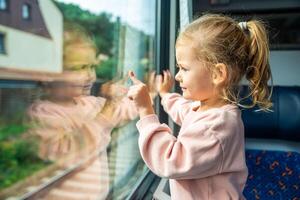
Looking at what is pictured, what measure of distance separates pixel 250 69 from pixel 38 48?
21.2 inches

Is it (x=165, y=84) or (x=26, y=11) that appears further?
(x=165, y=84)

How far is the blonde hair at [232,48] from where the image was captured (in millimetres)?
836

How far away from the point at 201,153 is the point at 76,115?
0.37 metres

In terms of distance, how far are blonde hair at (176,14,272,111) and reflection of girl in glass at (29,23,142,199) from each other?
0.88ft

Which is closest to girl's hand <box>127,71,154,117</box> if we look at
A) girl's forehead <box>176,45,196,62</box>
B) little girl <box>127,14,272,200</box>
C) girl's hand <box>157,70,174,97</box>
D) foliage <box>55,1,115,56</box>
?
little girl <box>127,14,272,200</box>

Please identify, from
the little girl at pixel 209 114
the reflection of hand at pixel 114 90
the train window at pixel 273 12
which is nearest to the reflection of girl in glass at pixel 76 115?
the reflection of hand at pixel 114 90

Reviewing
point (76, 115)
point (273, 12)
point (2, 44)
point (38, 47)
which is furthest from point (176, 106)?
point (273, 12)

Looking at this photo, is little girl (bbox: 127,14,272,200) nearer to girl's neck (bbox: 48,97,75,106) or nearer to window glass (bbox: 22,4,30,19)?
girl's neck (bbox: 48,97,75,106)

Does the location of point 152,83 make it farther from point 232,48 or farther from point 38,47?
point 38,47

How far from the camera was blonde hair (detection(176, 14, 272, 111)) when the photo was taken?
2.74 feet

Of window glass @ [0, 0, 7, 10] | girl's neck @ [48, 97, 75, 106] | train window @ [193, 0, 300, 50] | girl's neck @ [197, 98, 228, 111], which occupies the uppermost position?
train window @ [193, 0, 300, 50]

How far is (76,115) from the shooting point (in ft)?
3.05

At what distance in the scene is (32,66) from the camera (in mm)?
699

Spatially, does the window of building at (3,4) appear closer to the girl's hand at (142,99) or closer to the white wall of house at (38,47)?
the white wall of house at (38,47)
